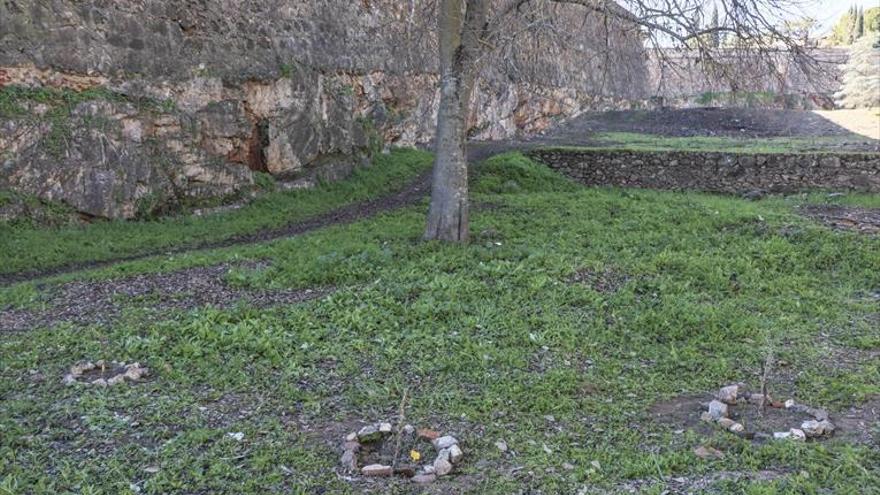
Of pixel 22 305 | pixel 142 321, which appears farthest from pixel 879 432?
pixel 22 305

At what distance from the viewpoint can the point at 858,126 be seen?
76.8ft

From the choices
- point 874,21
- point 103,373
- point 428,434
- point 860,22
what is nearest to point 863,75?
point 874,21

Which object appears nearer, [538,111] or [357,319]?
[357,319]

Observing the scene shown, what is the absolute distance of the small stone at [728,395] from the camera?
435 centimetres

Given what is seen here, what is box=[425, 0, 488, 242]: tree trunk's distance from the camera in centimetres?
848

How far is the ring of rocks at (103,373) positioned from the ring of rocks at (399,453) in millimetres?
1810

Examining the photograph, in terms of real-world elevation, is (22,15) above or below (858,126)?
above

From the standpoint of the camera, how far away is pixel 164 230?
400 inches

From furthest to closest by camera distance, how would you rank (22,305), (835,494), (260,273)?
(260,273), (22,305), (835,494)

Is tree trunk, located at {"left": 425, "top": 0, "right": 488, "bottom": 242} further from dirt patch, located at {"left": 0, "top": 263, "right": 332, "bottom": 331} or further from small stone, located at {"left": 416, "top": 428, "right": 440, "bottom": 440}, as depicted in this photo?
small stone, located at {"left": 416, "top": 428, "right": 440, "bottom": 440}

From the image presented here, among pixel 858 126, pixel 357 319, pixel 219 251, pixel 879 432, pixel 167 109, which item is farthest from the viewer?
pixel 858 126

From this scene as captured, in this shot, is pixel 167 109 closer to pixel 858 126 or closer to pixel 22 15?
pixel 22 15

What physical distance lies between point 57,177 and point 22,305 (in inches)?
139

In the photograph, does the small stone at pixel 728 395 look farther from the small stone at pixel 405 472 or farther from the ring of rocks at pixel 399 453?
the small stone at pixel 405 472
